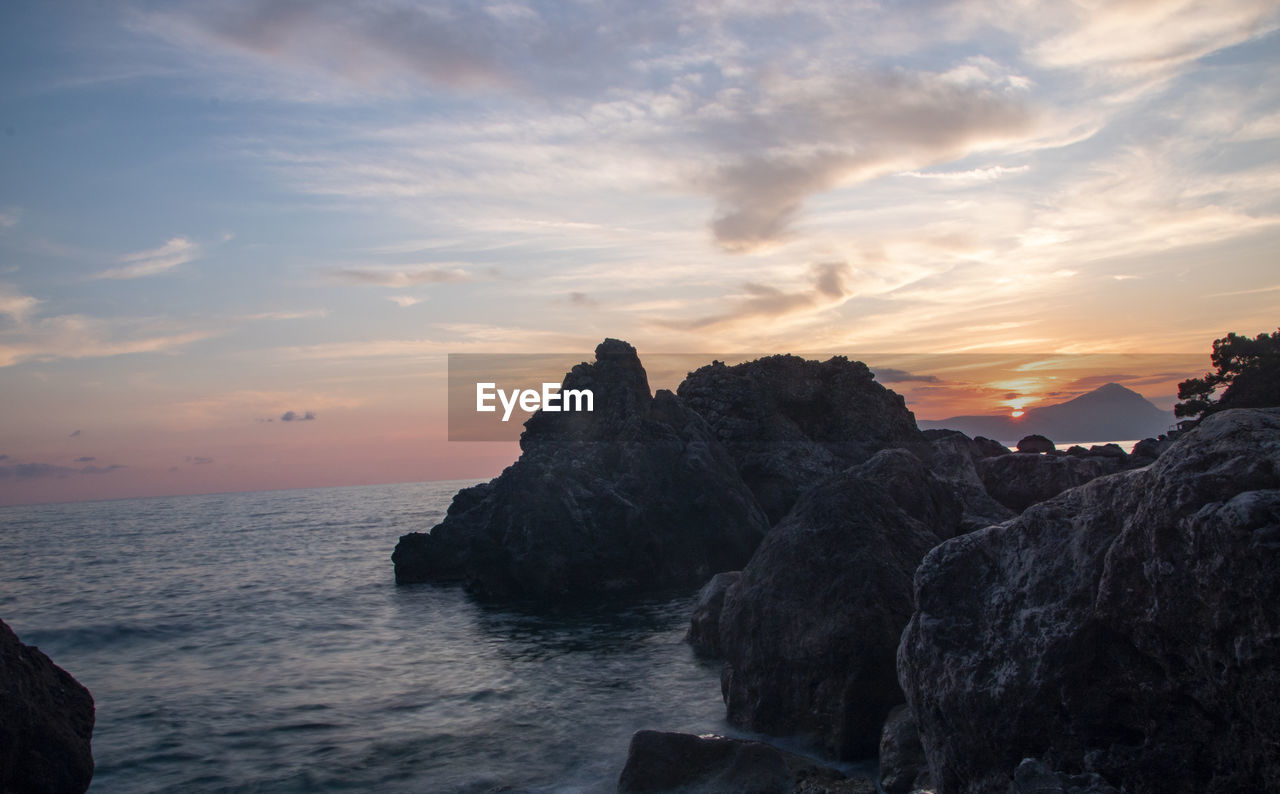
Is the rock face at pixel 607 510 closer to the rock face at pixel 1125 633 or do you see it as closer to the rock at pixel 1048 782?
the rock face at pixel 1125 633

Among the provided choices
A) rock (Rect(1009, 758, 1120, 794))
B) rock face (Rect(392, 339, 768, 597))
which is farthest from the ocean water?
rock (Rect(1009, 758, 1120, 794))

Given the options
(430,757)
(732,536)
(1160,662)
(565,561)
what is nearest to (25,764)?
(430,757)

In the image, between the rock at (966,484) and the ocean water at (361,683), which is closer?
the ocean water at (361,683)

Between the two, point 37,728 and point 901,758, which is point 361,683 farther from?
point 901,758

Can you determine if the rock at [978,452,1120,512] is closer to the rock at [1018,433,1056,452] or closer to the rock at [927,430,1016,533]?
the rock at [927,430,1016,533]

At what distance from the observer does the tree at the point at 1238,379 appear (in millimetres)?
32469

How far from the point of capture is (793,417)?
134 ft

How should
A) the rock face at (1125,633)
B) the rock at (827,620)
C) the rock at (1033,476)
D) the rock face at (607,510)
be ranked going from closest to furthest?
the rock face at (1125,633) → the rock at (827,620) → the rock at (1033,476) → the rock face at (607,510)

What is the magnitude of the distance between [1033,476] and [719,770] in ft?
68.2

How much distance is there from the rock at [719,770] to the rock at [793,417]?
25212 mm

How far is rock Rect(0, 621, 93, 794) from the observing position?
8453 millimetres

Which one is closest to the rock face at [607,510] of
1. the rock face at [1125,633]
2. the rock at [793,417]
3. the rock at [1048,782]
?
the rock at [793,417]

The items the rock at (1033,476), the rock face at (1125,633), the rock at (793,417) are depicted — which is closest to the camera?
the rock face at (1125,633)

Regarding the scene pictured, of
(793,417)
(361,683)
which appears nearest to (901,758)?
(361,683)
